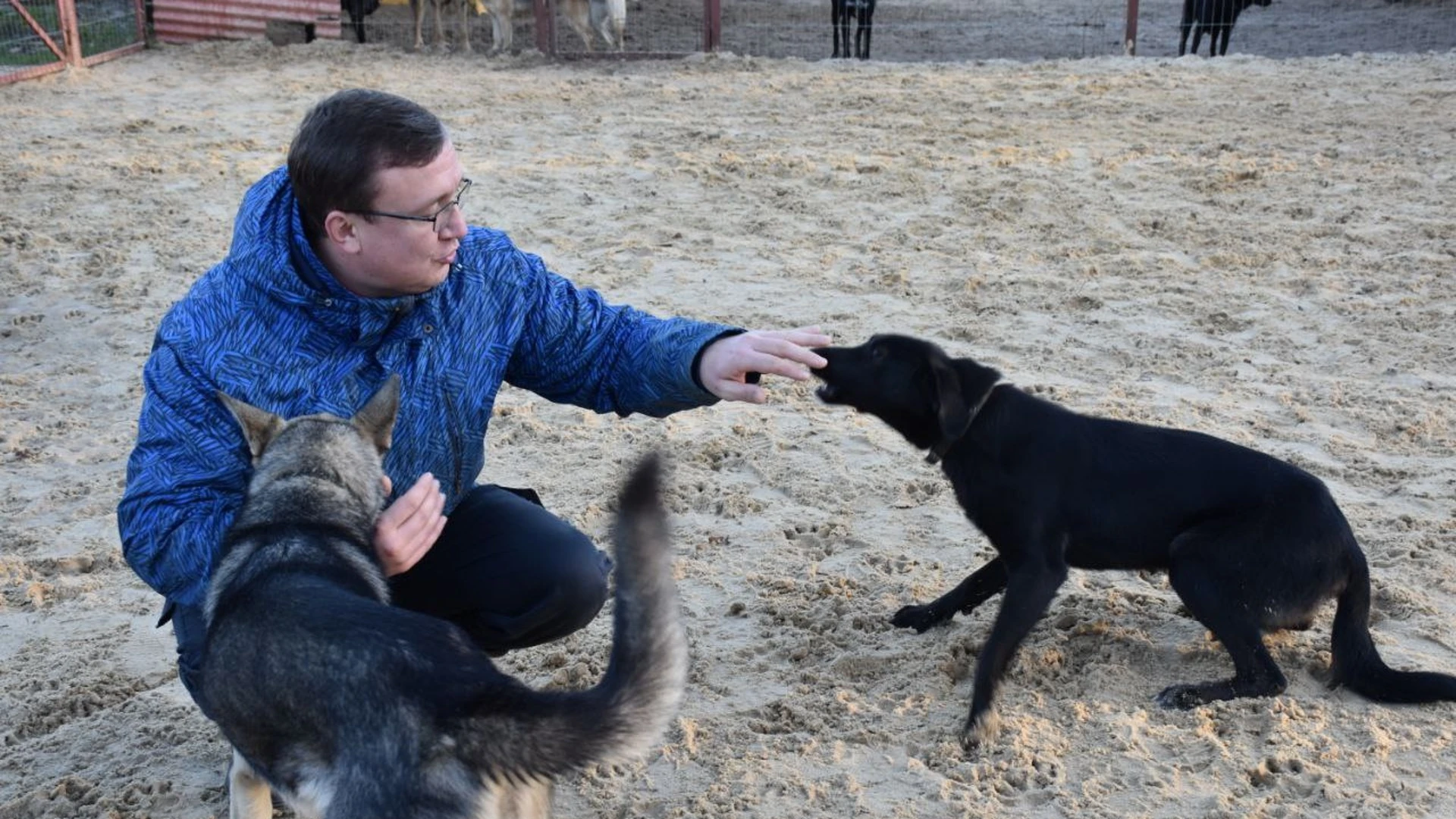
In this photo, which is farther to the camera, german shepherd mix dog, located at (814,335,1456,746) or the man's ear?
german shepherd mix dog, located at (814,335,1456,746)

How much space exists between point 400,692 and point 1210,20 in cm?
1347

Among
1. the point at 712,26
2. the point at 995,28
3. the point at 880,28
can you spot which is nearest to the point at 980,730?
the point at 712,26

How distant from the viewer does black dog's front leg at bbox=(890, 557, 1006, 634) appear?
3.99 m

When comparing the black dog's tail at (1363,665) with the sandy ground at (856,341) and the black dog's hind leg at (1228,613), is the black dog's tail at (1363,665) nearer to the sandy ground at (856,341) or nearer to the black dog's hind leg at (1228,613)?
the sandy ground at (856,341)

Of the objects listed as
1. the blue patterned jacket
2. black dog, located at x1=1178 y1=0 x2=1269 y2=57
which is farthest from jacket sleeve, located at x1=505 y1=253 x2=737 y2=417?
black dog, located at x1=1178 y1=0 x2=1269 y2=57

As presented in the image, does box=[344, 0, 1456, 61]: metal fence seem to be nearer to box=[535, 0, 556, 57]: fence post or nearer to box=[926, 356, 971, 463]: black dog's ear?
box=[535, 0, 556, 57]: fence post

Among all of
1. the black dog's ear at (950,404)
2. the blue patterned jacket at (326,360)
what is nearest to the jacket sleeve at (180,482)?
the blue patterned jacket at (326,360)

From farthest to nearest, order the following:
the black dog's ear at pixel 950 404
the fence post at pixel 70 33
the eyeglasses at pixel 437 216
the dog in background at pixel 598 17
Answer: the dog in background at pixel 598 17, the fence post at pixel 70 33, the black dog's ear at pixel 950 404, the eyeglasses at pixel 437 216

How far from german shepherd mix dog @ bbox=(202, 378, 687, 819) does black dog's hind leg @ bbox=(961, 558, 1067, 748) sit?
4.15ft

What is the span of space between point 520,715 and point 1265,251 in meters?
5.93

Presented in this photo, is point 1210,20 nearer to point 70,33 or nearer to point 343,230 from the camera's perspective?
point 70,33

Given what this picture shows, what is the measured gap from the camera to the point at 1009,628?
3.60 m

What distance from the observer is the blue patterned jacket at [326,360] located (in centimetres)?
289

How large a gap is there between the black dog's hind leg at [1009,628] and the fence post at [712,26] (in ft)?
35.5
